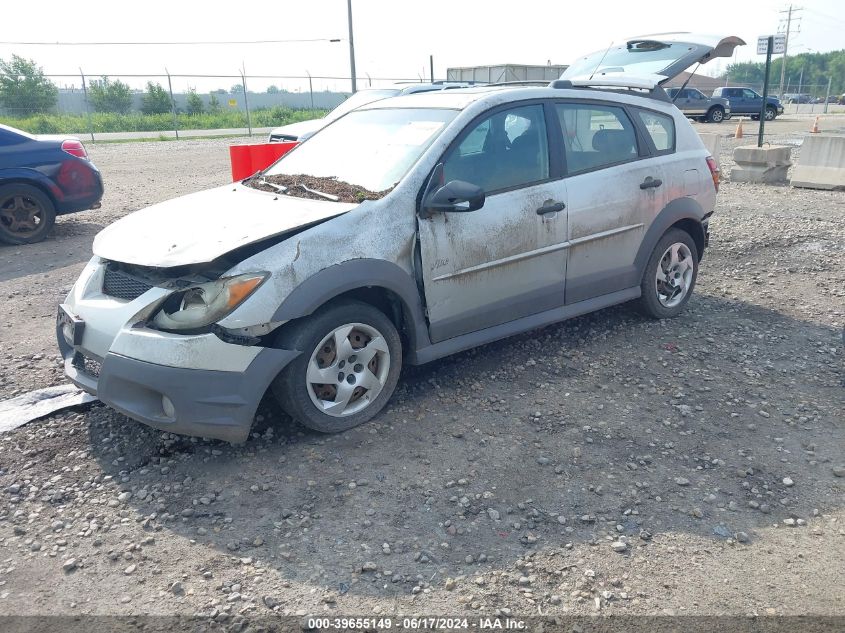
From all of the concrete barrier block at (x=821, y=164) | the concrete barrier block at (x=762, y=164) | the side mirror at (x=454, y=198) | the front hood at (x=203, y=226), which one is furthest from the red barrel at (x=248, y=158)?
the concrete barrier block at (x=821, y=164)

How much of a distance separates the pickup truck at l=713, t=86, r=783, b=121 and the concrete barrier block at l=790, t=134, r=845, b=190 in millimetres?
25231

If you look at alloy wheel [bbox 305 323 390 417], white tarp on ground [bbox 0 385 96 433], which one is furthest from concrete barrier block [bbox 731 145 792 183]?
white tarp on ground [bbox 0 385 96 433]

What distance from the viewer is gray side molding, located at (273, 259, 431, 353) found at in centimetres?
360

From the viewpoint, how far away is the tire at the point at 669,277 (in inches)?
218

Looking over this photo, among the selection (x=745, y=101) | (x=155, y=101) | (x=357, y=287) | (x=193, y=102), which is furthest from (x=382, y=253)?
(x=193, y=102)

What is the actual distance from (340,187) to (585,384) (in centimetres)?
199

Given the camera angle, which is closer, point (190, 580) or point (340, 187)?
point (190, 580)

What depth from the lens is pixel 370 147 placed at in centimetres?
460

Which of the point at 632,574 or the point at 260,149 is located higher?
the point at 260,149

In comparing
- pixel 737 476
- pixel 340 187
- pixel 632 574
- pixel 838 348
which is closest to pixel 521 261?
pixel 340 187

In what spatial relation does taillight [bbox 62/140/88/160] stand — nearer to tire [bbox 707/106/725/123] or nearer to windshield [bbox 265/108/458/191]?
windshield [bbox 265/108/458/191]

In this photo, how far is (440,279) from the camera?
4188mm

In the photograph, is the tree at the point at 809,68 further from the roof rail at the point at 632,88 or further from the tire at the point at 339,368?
the tire at the point at 339,368

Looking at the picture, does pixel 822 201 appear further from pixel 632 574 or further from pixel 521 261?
pixel 632 574
